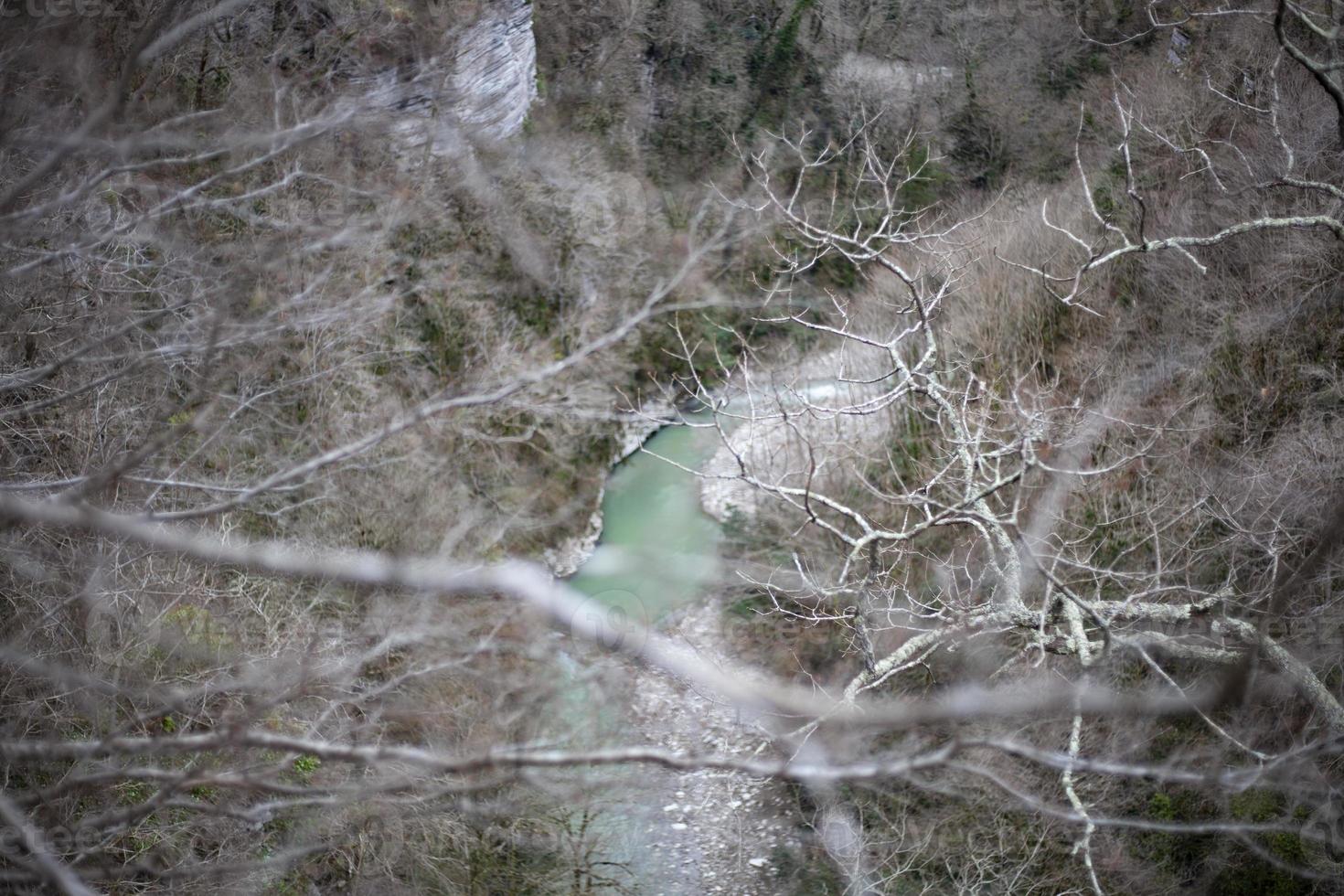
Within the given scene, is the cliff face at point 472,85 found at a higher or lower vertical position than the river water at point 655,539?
higher

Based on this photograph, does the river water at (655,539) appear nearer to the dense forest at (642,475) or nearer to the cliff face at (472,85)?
the dense forest at (642,475)

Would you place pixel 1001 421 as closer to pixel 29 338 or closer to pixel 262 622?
pixel 262 622

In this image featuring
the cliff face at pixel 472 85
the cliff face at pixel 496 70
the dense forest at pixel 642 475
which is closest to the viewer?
the dense forest at pixel 642 475

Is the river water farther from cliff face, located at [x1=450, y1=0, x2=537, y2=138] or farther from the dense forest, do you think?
cliff face, located at [x1=450, y1=0, x2=537, y2=138]

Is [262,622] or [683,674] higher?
[262,622]

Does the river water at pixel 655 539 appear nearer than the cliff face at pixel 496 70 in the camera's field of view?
Yes

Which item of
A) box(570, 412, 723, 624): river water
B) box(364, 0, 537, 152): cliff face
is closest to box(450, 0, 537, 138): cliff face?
box(364, 0, 537, 152): cliff face

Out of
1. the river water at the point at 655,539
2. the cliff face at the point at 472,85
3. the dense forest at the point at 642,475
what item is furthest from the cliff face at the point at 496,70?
the river water at the point at 655,539

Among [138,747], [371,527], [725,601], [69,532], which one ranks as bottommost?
[725,601]

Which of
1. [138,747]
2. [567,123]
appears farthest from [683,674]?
[567,123]
